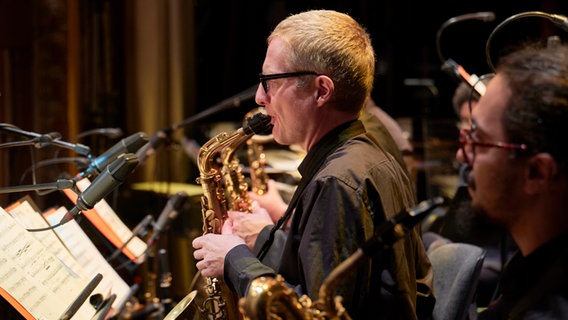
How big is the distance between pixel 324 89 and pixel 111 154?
874mm

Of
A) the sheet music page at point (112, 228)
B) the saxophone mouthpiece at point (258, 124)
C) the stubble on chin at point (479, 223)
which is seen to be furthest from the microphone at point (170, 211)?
the stubble on chin at point (479, 223)

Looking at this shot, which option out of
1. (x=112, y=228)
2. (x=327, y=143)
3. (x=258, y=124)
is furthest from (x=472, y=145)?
(x=112, y=228)

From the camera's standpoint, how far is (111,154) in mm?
2691

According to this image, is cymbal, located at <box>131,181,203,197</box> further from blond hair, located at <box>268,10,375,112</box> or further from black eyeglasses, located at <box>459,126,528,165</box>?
black eyeglasses, located at <box>459,126,528,165</box>

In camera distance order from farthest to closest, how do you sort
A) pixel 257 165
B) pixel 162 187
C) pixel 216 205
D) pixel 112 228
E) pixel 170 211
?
pixel 162 187, pixel 257 165, pixel 170 211, pixel 112 228, pixel 216 205

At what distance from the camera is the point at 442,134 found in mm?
6348

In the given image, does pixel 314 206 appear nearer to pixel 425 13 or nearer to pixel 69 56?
pixel 69 56

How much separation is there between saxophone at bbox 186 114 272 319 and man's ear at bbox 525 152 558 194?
3.95 feet

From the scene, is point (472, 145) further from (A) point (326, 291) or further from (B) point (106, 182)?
(B) point (106, 182)

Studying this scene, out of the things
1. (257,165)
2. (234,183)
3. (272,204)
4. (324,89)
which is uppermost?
(324,89)

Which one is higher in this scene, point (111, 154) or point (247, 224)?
point (111, 154)

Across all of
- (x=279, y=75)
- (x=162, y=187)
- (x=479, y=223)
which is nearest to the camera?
(x=479, y=223)

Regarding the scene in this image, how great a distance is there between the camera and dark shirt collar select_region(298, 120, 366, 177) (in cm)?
230

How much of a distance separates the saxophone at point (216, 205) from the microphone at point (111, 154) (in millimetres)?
247
